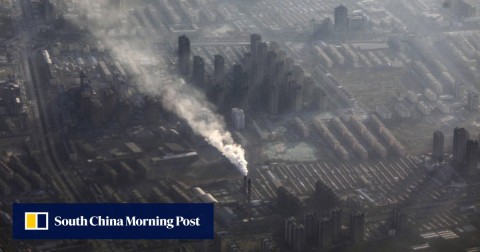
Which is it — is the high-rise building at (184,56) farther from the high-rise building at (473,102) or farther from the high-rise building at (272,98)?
the high-rise building at (473,102)

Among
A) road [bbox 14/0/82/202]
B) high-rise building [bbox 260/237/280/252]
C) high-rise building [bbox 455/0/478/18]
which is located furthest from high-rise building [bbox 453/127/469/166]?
high-rise building [bbox 455/0/478/18]

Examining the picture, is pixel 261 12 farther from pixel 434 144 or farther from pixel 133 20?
pixel 434 144

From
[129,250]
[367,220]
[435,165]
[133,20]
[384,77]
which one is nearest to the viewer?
[129,250]

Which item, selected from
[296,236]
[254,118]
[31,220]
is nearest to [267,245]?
[296,236]

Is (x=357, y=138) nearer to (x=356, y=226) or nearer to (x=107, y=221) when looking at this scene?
(x=356, y=226)

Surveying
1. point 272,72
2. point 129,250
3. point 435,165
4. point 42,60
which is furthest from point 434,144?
point 42,60

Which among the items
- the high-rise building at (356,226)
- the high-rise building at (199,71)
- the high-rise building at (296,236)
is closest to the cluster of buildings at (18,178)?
the high-rise building at (296,236)
